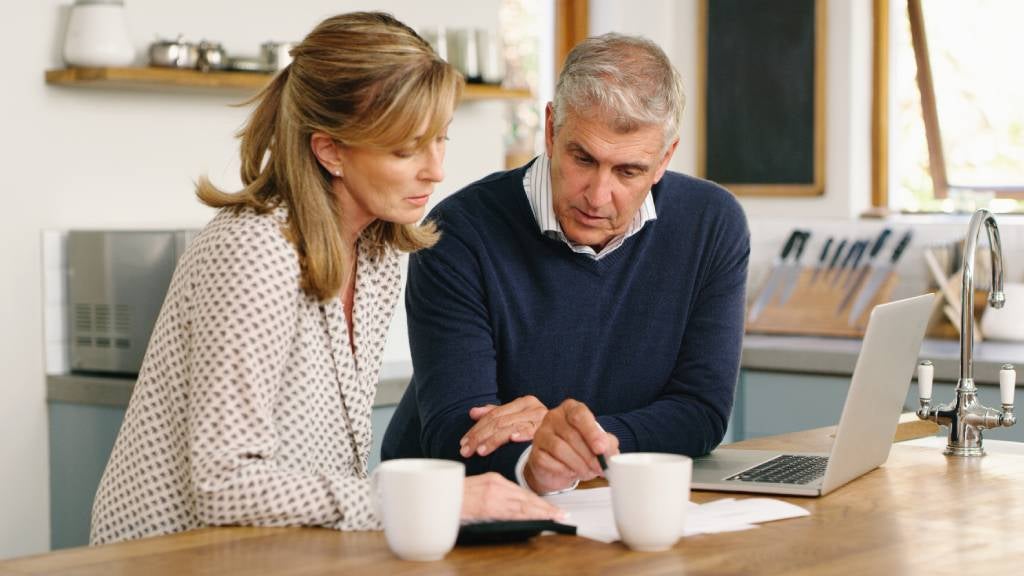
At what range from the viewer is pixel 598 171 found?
2268mm

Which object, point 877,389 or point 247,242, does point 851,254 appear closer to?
point 877,389

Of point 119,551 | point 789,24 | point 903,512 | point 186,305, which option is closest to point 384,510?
point 119,551

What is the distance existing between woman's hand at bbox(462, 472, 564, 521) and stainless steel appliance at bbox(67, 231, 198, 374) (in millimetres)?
2049

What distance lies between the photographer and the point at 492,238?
241 cm

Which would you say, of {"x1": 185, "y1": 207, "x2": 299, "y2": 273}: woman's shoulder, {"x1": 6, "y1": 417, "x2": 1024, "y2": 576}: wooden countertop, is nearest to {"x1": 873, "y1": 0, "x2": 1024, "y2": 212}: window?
{"x1": 6, "y1": 417, "x2": 1024, "y2": 576}: wooden countertop

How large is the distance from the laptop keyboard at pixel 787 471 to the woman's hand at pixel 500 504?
0.45 meters

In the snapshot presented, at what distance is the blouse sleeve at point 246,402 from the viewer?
5.70 feet

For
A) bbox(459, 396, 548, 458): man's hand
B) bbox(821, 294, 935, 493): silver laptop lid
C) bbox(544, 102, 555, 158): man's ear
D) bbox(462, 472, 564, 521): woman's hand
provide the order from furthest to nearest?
1. bbox(544, 102, 555, 158): man's ear
2. bbox(459, 396, 548, 458): man's hand
3. bbox(821, 294, 935, 493): silver laptop lid
4. bbox(462, 472, 564, 521): woman's hand

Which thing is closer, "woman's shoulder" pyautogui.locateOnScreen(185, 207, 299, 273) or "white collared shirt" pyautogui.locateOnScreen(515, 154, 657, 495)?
"woman's shoulder" pyautogui.locateOnScreen(185, 207, 299, 273)

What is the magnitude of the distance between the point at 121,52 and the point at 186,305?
205 cm

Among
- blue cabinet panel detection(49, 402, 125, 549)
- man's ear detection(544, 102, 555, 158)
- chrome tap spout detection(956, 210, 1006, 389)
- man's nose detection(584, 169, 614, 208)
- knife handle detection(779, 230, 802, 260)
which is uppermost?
man's ear detection(544, 102, 555, 158)

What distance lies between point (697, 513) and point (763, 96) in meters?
3.38

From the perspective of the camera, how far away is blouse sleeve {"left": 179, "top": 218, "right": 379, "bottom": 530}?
5.70ft

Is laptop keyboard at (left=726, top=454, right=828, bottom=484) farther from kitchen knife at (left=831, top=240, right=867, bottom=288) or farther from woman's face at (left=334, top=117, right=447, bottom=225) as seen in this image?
kitchen knife at (left=831, top=240, right=867, bottom=288)
